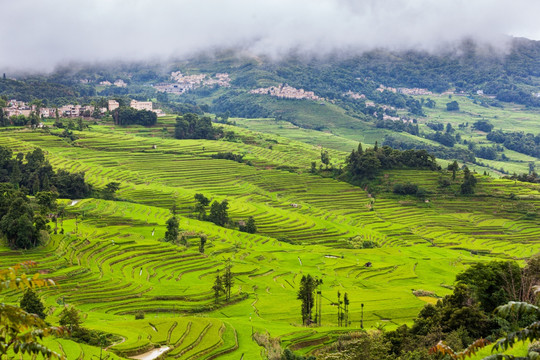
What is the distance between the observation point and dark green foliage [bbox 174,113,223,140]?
105 metres

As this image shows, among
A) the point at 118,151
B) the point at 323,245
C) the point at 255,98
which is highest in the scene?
the point at 255,98

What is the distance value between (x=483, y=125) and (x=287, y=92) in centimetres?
6408

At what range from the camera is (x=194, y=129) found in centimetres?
10744

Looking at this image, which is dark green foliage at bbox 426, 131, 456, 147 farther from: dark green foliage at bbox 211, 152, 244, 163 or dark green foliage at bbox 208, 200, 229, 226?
dark green foliage at bbox 208, 200, 229, 226

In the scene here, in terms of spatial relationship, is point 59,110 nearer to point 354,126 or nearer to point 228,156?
point 228,156

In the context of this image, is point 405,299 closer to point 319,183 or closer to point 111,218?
point 111,218

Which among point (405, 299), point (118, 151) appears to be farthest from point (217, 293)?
point (118, 151)

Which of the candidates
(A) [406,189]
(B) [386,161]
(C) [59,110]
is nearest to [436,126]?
(B) [386,161]

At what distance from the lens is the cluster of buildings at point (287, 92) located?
180 metres

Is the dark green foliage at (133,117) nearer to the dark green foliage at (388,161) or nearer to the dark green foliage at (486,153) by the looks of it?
the dark green foliage at (388,161)

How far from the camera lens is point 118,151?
8756 cm

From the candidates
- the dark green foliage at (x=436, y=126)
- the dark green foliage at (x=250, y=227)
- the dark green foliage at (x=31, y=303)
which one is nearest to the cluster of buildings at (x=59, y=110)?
the dark green foliage at (x=250, y=227)

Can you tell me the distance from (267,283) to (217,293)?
760 centimetres

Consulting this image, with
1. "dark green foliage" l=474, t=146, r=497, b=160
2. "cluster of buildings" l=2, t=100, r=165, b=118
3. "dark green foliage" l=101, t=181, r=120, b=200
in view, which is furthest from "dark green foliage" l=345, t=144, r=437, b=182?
"dark green foliage" l=474, t=146, r=497, b=160
